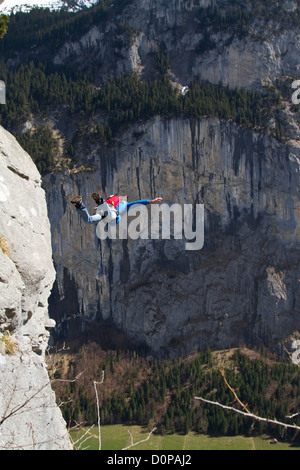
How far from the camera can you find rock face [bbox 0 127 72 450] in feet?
44.2

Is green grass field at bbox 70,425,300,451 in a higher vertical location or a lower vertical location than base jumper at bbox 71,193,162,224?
lower

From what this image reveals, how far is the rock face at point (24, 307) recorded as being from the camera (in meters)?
13.5

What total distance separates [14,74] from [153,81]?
2325 cm

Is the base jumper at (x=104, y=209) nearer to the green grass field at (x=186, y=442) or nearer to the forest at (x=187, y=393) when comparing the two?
the green grass field at (x=186, y=442)

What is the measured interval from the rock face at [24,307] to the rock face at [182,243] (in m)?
73.4

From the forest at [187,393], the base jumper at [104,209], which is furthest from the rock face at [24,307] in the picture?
the forest at [187,393]

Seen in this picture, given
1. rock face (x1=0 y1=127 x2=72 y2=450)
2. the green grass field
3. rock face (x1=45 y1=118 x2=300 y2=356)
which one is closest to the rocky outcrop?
rock face (x1=45 y1=118 x2=300 y2=356)

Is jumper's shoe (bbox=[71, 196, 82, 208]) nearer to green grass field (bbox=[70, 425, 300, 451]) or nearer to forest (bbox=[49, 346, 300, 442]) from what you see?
green grass field (bbox=[70, 425, 300, 451])

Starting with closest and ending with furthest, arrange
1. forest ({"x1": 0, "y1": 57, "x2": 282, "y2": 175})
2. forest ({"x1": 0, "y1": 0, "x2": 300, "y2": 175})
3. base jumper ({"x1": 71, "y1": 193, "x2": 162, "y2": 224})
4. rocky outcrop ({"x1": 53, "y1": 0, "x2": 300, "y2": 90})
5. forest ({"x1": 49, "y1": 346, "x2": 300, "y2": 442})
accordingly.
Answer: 1. base jumper ({"x1": 71, "y1": 193, "x2": 162, "y2": 224})
2. forest ({"x1": 49, "y1": 346, "x2": 300, "y2": 442})
3. forest ({"x1": 0, "y1": 57, "x2": 282, "y2": 175})
4. forest ({"x1": 0, "y1": 0, "x2": 300, "y2": 175})
5. rocky outcrop ({"x1": 53, "y1": 0, "x2": 300, "y2": 90})

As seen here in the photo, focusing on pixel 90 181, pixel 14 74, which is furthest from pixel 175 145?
pixel 14 74

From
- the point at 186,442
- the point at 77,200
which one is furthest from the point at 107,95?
the point at 77,200

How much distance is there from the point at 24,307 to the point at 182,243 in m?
76.7

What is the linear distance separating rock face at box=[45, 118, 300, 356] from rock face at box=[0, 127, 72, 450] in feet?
241

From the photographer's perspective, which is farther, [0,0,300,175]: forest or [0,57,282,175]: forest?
[0,0,300,175]: forest
